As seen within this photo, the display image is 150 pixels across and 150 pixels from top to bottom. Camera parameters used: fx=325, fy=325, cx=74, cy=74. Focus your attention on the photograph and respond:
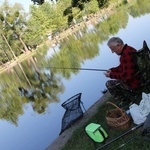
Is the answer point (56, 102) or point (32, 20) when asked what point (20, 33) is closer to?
point (32, 20)

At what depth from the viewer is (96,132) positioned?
5.69m

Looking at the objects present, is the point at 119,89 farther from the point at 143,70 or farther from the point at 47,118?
the point at 47,118

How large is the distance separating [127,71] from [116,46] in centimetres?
48

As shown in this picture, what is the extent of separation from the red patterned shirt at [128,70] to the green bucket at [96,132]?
991 millimetres

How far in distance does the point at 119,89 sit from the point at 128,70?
0.84m

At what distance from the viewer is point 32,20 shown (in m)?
68.8

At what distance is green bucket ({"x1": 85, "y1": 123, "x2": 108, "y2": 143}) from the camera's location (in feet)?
18.5

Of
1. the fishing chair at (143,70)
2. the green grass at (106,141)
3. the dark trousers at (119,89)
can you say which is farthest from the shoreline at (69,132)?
the fishing chair at (143,70)

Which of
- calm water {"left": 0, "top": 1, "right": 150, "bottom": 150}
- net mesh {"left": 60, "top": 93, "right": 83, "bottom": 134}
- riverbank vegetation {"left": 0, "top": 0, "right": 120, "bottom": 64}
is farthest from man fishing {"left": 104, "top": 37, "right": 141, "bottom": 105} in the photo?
riverbank vegetation {"left": 0, "top": 0, "right": 120, "bottom": 64}

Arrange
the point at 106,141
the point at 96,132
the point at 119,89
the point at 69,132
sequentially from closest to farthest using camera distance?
the point at 96,132
the point at 106,141
the point at 119,89
the point at 69,132

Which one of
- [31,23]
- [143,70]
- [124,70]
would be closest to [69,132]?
[124,70]

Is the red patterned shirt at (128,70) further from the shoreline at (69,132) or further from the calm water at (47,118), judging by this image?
the calm water at (47,118)

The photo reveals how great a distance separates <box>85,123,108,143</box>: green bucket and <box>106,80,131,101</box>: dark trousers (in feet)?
3.23

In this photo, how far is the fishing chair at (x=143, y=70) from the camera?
18.4ft
